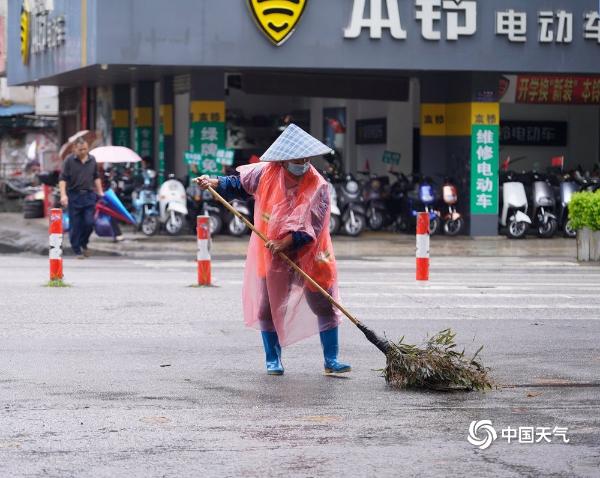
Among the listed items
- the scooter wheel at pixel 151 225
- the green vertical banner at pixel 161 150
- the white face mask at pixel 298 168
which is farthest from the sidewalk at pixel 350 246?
the white face mask at pixel 298 168

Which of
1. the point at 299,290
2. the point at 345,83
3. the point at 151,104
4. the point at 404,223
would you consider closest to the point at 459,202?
the point at 404,223

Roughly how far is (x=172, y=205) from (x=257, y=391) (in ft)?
54.2

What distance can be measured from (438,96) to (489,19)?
7.65ft

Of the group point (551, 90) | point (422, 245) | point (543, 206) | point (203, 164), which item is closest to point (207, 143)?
point (203, 164)

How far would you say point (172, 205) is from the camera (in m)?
25.2

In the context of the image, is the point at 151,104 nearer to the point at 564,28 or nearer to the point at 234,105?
the point at 234,105

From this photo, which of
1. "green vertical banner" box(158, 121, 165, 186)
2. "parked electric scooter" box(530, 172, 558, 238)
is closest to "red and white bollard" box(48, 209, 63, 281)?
"parked electric scooter" box(530, 172, 558, 238)

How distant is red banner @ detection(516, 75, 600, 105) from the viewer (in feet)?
94.2

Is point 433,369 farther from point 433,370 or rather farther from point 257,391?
point 257,391

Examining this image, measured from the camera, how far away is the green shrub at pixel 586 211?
20984 mm

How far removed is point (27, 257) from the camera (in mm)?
22484

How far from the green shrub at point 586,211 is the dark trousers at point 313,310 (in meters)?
12.0

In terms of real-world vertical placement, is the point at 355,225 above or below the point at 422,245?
below

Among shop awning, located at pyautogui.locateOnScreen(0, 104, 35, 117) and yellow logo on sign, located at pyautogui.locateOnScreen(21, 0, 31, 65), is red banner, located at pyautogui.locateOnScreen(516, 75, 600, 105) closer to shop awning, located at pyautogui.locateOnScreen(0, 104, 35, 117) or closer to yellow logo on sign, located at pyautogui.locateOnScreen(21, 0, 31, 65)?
yellow logo on sign, located at pyautogui.locateOnScreen(21, 0, 31, 65)
